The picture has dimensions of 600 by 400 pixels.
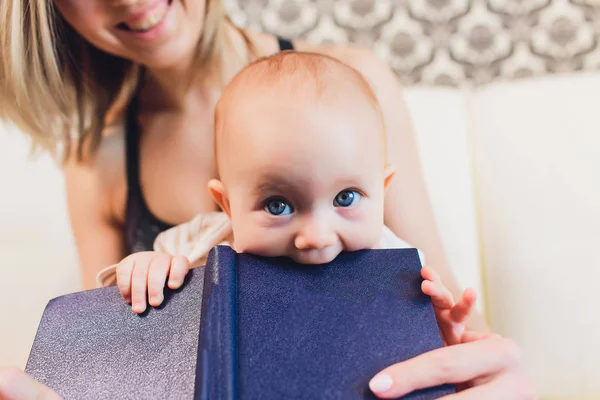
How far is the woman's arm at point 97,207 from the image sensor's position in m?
1.17

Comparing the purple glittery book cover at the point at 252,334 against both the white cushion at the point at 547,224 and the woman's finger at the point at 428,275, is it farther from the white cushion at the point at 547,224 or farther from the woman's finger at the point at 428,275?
the white cushion at the point at 547,224

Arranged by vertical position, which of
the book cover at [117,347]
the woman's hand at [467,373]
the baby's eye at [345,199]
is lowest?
the woman's hand at [467,373]

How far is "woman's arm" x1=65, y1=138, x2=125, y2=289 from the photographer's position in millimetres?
1171

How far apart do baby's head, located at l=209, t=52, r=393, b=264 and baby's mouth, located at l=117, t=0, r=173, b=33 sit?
0.32 metres

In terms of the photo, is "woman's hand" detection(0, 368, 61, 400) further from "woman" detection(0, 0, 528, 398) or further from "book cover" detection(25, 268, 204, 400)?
"woman" detection(0, 0, 528, 398)

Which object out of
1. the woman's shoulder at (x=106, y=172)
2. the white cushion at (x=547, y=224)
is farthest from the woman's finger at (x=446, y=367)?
the woman's shoulder at (x=106, y=172)

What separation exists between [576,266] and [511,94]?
1.50ft

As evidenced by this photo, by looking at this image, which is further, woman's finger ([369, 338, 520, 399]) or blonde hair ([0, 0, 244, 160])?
blonde hair ([0, 0, 244, 160])

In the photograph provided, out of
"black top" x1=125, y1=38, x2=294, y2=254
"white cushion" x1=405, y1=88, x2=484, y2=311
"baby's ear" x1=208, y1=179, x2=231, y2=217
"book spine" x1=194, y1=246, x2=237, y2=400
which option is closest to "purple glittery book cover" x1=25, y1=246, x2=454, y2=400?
"book spine" x1=194, y1=246, x2=237, y2=400

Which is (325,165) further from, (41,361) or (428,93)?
(428,93)

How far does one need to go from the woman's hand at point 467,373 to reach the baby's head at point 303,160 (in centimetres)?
17

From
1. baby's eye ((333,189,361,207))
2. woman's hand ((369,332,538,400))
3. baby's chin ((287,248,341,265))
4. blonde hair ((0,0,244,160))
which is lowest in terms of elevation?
woman's hand ((369,332,538,400))

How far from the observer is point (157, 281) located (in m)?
0.69

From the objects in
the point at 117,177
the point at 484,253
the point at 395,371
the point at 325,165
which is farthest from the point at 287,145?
the point at 484,253
